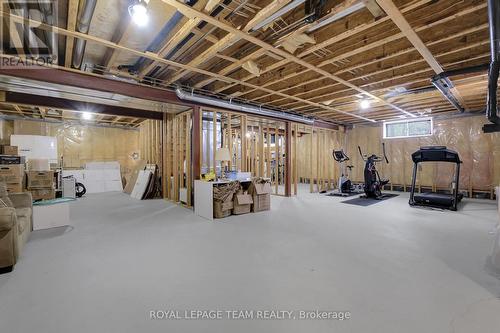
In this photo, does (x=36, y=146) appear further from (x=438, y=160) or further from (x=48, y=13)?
(x=438, y=160)

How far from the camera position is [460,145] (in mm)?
7324

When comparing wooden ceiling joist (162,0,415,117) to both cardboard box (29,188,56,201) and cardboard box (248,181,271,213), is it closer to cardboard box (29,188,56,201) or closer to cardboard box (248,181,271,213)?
cardboard box (248,181,271,213)

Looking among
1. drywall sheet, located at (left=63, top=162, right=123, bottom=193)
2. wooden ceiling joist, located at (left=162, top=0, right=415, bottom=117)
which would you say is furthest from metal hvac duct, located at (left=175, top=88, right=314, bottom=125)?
drywall sheet, located at (left=63, top=162, right=123, bottom=193)

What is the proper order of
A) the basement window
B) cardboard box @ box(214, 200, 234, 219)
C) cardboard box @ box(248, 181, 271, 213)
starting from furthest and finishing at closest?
the basement window → cardboard box @ box(248, 181, 271, 213) → cardboard box @ box(214, 200, 234, 219)

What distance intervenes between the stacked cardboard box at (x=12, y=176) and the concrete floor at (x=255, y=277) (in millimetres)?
1979

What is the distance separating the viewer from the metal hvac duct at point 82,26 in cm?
222

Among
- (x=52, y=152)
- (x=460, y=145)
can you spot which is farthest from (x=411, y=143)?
(x=52, y=152)

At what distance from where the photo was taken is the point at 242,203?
189 inches

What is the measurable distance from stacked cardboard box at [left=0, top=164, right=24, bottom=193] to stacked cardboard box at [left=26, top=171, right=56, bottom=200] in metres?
0.32

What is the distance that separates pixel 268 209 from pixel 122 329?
397 centimetres

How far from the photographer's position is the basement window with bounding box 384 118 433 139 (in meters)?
7.89

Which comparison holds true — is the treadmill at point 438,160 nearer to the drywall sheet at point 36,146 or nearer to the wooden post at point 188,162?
the wooden post at point 188,162

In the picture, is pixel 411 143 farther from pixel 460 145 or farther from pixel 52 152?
pixel 52 152

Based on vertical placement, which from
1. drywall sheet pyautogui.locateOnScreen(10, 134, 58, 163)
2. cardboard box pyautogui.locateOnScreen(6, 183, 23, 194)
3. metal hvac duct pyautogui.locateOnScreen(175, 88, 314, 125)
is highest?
metal hvac duct pyautogui.locateOnScreen(175, 88, 314, 125)
